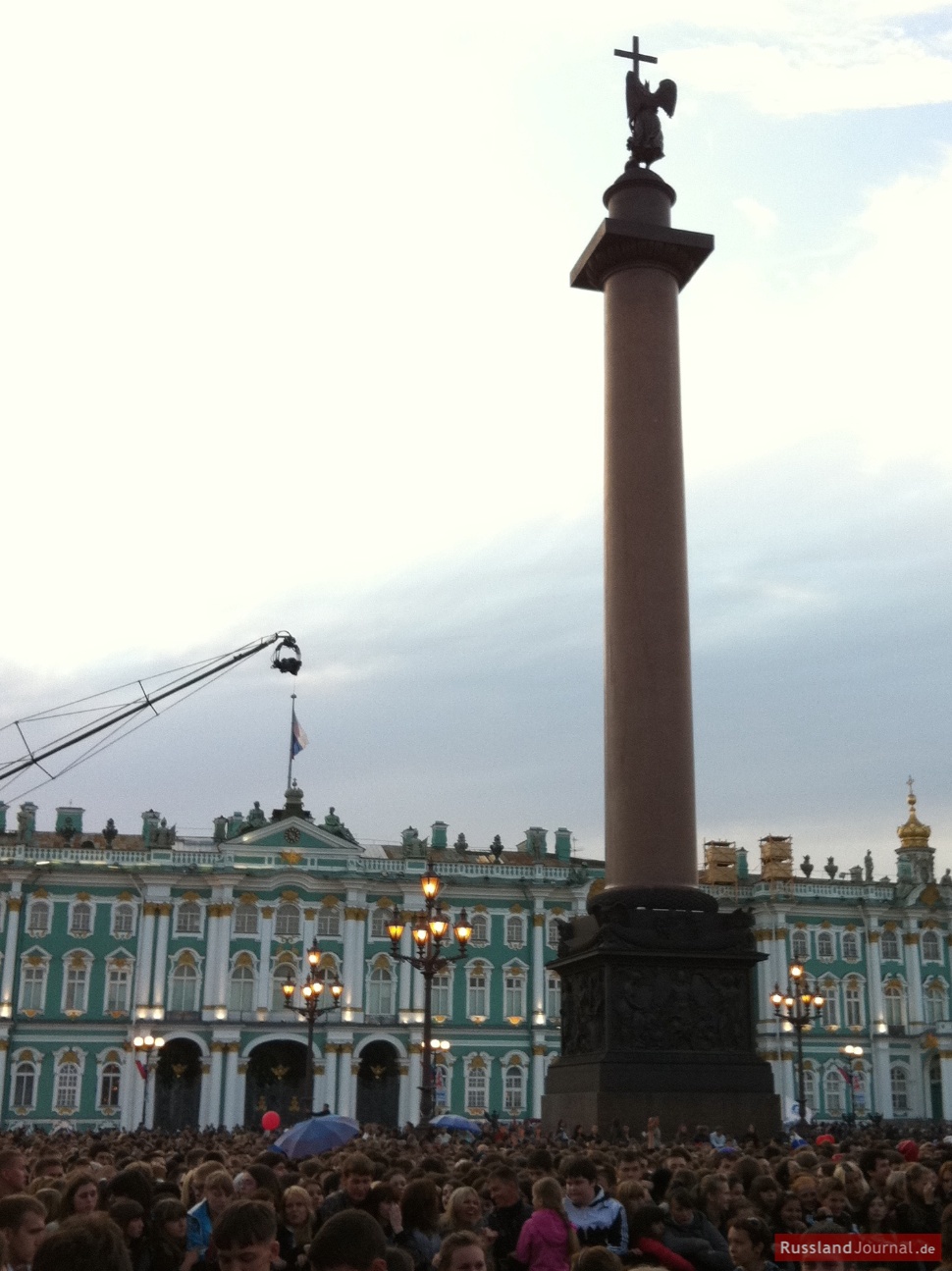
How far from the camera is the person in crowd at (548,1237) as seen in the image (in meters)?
7.55

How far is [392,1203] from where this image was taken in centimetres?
812

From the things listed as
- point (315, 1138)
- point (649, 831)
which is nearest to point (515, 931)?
point (649, 831)

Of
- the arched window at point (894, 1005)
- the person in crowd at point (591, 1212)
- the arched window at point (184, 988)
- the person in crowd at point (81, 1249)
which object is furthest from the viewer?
the arched window at point (894, 1005)

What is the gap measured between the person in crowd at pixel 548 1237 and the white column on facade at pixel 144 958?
57863 mm

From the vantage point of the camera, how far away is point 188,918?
64312 millimetres

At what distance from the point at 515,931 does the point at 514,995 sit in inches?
118

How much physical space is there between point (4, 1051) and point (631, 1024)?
48.9m

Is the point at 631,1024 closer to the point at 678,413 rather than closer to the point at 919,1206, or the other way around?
the point at 678,413

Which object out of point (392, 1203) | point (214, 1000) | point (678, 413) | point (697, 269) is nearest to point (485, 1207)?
point (392, 1203)

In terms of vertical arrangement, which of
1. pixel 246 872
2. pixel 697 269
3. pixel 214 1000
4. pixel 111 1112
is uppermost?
pixel 697 269

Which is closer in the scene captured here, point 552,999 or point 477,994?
point 477,994

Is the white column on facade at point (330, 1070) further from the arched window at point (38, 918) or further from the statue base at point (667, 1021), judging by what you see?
the statue base at point (667, 1021)

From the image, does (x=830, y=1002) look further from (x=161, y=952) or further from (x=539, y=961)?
(x=161, y=952)

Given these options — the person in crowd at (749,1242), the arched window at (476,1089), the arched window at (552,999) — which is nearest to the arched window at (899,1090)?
the arched window at (552,999)
